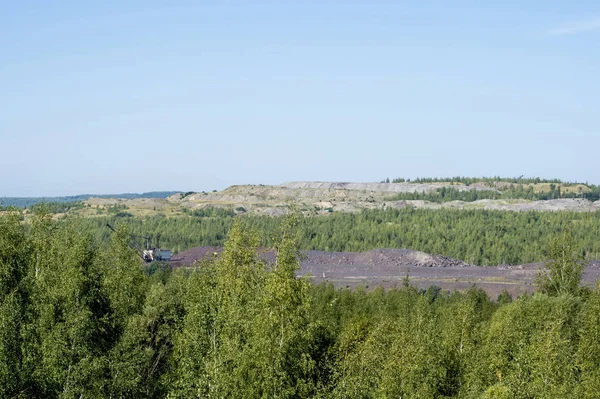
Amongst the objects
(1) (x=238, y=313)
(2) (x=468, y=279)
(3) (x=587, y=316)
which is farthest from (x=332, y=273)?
(1) (x=238, y=313)

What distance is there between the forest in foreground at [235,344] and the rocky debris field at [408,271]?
78187 millimetres

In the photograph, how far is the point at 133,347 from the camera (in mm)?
48156

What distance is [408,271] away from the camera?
525 ft

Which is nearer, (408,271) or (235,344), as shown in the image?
(235,344)

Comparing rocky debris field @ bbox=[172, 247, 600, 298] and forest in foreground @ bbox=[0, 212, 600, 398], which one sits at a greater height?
forest in foreground @ bbox=[0, 212, 600, 398]

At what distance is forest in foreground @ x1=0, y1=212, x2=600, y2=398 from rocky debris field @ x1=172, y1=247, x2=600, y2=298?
78.2 meters

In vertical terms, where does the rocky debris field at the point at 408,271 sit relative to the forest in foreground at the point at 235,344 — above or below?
below

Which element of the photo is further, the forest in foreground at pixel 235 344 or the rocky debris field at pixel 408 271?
the rocky debris field at pixel 408 271

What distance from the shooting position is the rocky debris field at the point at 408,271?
475 ft

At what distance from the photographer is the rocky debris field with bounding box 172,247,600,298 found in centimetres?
14488

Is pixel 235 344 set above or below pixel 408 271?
above

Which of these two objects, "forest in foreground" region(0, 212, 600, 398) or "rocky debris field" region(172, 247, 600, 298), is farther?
"rocky debris field" region(172, 247, 600, 298)

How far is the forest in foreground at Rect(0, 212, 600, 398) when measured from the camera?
38.6 m

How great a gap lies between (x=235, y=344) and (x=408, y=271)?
124 m
